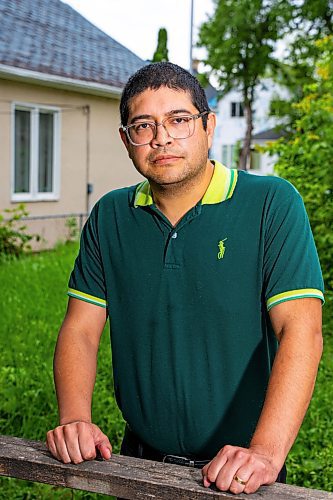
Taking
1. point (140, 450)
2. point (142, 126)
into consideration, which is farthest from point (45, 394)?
point (142, 126)

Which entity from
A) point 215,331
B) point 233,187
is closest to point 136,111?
point 233,187

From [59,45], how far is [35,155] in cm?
271

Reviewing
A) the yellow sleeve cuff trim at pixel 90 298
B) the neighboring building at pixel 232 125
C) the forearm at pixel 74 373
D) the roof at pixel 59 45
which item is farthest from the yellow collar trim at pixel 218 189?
the neighboring building at pixel 232 125

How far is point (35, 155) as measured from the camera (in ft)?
43.1

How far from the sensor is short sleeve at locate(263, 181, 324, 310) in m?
1.88

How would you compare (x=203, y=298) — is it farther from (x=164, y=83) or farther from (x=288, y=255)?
(x=164, y=83)

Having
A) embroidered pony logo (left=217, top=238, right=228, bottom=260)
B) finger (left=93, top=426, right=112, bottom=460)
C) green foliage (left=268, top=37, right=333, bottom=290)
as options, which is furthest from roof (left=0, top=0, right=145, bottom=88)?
finger (left=93, top=426, right=112, bottom=460)

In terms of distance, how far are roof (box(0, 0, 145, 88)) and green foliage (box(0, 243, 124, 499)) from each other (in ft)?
15.2

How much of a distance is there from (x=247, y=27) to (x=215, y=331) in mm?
34735

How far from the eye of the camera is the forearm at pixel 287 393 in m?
1.71

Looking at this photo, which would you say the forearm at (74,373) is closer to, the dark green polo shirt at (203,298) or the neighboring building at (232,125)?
the dark green polo shirt at (203,298)

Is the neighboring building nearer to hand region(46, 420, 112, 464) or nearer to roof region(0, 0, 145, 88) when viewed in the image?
roof region(0, 0, 145, 88)

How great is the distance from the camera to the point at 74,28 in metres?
16.4

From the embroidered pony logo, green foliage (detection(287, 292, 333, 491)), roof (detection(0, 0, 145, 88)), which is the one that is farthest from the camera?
roof (detection(0, 0, 145, 88))
